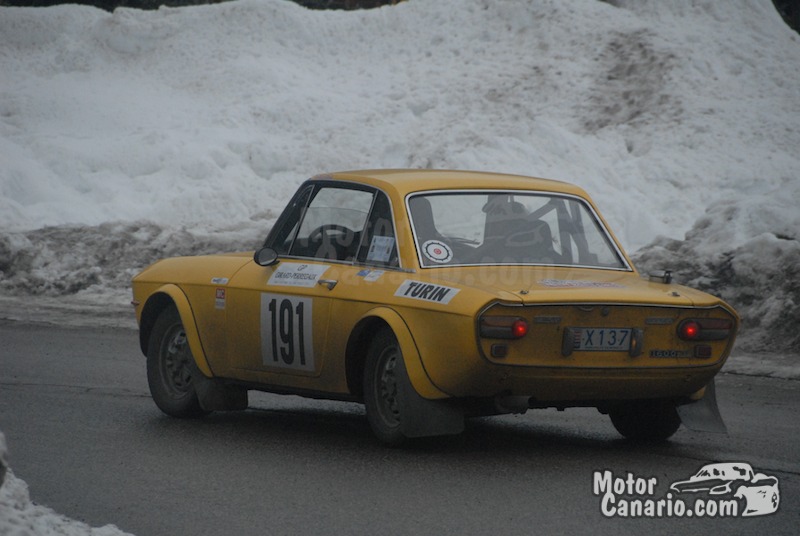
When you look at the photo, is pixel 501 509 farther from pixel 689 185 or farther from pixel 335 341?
pixel 689 185

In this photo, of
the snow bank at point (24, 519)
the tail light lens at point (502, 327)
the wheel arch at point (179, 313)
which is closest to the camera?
the snow bank at point (24, 519)

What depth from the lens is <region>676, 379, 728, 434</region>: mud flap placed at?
7434 mm

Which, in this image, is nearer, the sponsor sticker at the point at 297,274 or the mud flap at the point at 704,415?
the mud flap at the point at 704,415

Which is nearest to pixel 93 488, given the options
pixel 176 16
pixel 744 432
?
pixel 744 432

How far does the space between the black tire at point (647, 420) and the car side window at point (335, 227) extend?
1826 mm

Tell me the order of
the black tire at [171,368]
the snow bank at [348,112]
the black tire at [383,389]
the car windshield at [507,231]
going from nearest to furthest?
the black tire at [383,389]
the car windshield at [507,231]
the black tire at [171,368]
the snow bank at [348,112]

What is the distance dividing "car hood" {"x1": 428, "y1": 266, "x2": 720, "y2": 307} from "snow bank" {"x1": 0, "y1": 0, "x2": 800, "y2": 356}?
9.15 metres

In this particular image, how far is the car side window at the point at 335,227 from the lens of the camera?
7988 mm

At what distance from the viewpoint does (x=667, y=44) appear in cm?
2527

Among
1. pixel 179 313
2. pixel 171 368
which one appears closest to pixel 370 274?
pixel 179 313

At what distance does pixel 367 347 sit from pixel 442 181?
115cm

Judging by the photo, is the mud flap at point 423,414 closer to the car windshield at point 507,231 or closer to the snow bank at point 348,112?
the car windshield at point 507,231

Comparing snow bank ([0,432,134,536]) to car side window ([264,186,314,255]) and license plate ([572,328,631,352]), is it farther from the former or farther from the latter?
car side window ([264,186,314,255])

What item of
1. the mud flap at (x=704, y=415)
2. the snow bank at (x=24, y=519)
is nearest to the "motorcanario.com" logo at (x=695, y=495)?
the mud flap at (x=704, y=415)
